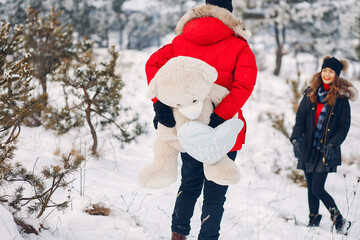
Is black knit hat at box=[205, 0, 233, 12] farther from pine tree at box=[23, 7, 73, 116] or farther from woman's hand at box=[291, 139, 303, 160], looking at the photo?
pine tree at box=[23, 7, 73, 116]

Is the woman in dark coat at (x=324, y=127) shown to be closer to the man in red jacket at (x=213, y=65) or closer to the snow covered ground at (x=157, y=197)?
the snow covered ground at (x=157, y=197)

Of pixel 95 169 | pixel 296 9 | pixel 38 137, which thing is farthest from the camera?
pixel 296 9

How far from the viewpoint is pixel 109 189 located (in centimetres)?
295

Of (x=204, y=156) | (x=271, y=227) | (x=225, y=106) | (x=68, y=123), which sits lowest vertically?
(x=271, y=227)

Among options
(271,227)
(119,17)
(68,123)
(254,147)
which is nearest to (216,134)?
(271,227)

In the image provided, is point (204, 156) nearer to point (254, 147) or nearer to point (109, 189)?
A: point (109, 189)

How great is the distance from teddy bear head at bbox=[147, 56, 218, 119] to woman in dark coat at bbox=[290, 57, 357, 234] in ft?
5.52

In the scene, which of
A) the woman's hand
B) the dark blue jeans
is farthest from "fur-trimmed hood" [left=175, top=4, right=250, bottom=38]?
the woman's hand

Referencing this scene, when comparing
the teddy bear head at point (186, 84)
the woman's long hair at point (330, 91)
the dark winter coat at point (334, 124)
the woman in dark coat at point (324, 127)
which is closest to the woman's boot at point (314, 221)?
the woman in dark coat at point (324, 127)

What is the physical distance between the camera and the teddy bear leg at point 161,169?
179 cm

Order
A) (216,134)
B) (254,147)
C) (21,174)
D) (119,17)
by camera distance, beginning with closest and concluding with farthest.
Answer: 1. (216,134)
2. (21,174)
3. (254,147)
4. (119,17)

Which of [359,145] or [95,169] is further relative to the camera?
[359,145]

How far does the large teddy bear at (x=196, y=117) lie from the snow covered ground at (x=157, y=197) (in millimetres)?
736

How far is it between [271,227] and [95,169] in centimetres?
199
